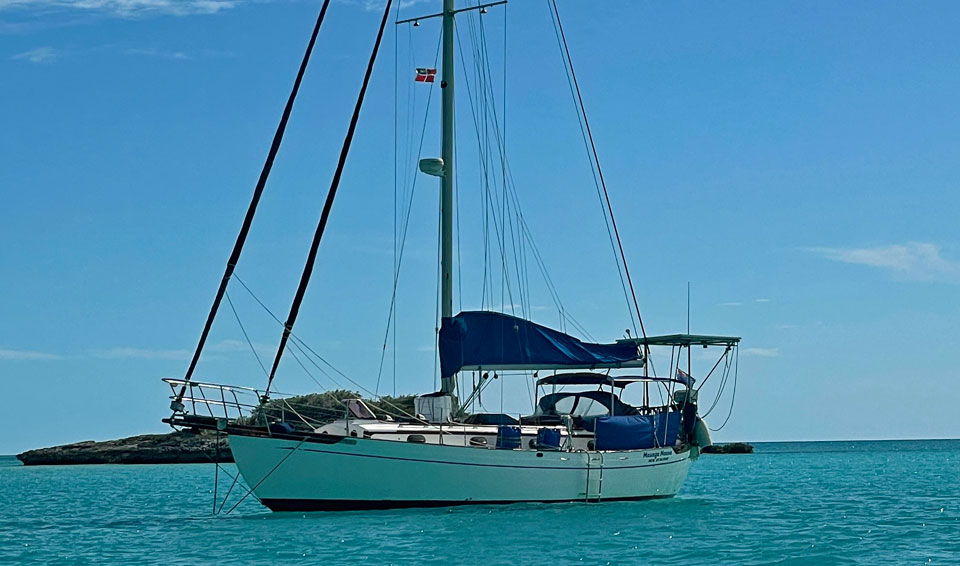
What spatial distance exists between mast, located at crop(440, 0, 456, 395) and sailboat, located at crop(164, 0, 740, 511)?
0.03 meters

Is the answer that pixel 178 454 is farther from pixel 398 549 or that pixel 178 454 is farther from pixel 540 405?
pixel 398 549

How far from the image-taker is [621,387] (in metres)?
30.2

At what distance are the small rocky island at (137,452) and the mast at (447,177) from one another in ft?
174

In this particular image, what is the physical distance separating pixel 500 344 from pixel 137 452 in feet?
209

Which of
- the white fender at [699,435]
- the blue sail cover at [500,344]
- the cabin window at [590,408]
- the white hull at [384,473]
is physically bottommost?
the white hull at [384,473]

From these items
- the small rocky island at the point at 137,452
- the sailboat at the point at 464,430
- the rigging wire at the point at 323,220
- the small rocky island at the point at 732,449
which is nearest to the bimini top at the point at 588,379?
the sailboat at the point at 464,430

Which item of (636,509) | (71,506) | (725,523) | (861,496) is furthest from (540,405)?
(71,506)

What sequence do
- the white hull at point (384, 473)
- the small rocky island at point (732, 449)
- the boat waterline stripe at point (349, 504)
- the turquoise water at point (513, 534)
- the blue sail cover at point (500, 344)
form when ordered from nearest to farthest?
the turquoise water at point (513, 534) < the white hull at point (384, 473) < the boat waterline stripe at point (349, 504) < the blue sail cover at point (500, 344) < the small rocky island at point (732, 449)

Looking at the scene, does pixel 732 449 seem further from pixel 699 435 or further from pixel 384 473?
pixel 384 473

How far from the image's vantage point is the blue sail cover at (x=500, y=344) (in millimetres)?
27906

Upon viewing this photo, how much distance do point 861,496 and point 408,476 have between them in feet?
58.1

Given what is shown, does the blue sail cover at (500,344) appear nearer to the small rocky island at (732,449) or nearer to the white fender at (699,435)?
the white fender at (699,435)

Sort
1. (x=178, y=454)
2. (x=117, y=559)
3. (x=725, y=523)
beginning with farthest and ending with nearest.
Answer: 1. (x=178, y=454)
2. (x=725, y=523)
3. (x=117, y=559)

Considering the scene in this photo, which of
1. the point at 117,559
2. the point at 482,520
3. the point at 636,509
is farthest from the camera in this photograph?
the point at 636,509
